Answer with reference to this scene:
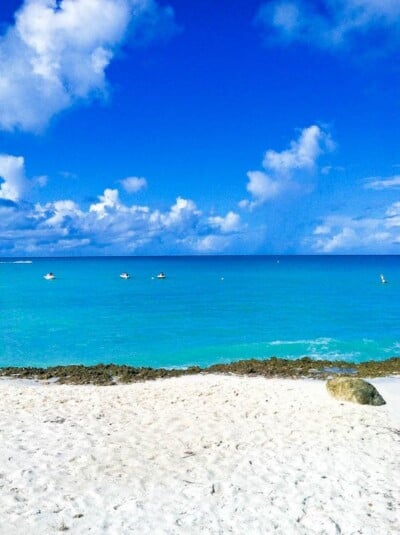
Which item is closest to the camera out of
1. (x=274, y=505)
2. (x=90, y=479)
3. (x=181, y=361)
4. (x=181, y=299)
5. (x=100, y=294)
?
(x=274, y=505)

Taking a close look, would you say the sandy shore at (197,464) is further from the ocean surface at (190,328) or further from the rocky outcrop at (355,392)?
the ocean surface at (190,328)

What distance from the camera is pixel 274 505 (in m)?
9.45

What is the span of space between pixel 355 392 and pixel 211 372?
25.2 feet

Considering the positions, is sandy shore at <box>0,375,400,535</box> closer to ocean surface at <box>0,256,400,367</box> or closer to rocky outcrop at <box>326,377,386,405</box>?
rocky outcrop at <box>326,377,386,405</box>

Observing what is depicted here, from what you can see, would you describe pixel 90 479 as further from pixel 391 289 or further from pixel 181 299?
pixel 391 289

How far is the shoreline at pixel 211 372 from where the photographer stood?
68.7 feet

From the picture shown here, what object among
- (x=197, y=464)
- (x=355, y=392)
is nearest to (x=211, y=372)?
(x=355, y=392)

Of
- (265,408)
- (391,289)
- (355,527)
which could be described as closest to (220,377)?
(265,408)

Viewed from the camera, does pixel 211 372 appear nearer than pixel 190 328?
Yes

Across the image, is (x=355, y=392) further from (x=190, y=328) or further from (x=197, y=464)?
(x=190, y=328)

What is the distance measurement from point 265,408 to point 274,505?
20.6 ft

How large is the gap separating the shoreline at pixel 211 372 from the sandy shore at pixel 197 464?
3.49 metres

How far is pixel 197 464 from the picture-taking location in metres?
11.3

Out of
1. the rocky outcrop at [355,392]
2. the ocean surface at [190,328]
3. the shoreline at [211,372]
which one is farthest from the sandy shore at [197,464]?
the ocean surface at [190,328]
